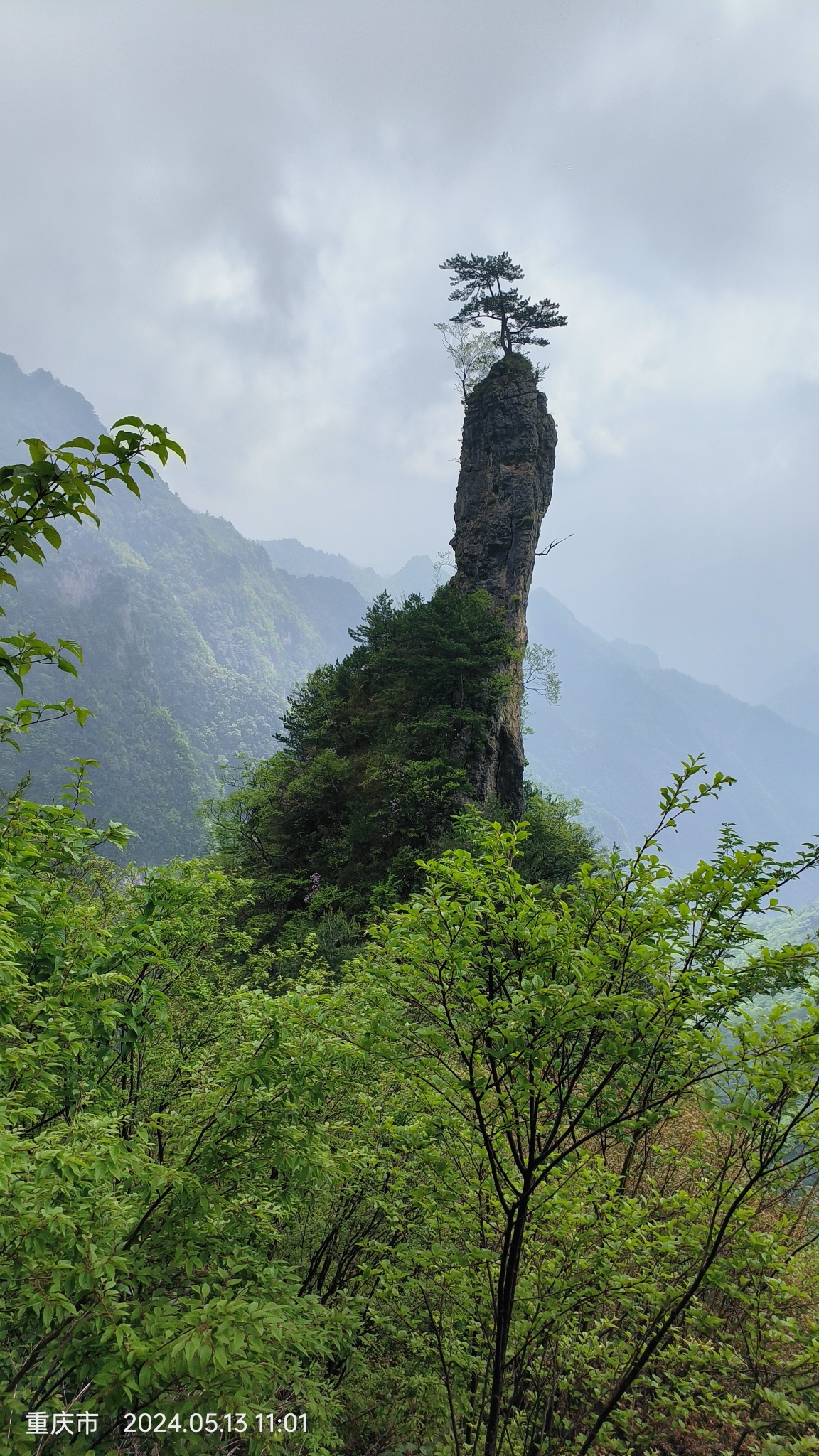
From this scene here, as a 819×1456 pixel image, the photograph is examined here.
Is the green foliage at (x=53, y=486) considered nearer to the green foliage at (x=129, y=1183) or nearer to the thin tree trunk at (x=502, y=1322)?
the green foliage at (x=129, y=1183)

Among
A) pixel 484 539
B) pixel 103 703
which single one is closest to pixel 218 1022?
pixel 484 539

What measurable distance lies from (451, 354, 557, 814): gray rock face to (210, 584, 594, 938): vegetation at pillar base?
7.66 feet

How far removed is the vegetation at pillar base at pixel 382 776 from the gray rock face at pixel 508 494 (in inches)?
91.9

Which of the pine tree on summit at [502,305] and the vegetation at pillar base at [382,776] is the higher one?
the pine tree on summit at [502,305]

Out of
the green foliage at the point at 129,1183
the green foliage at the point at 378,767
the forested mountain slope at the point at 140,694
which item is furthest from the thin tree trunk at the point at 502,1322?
the forested mountain slope at the point at 140,694

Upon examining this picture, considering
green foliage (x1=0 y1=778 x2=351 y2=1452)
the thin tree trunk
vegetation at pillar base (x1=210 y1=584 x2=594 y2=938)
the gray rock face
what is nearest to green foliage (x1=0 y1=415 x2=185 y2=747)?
green foliage (x1=0 y1=778 x2=351 y2=1452)

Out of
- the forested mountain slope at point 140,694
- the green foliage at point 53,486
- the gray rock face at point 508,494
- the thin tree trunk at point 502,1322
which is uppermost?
the forested mountain slope at point 140,694

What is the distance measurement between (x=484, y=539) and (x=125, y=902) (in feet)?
69.2

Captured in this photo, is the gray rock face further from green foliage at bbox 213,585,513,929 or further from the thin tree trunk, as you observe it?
the thin tree trunk

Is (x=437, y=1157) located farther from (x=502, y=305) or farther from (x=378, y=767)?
(x=502, y=305)

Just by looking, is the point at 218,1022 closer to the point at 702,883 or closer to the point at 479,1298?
the point at 479,1298

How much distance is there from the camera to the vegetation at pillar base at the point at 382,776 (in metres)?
16.2

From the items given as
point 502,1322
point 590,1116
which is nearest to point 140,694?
point 590,1116

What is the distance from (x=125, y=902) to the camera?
5.36 metres
